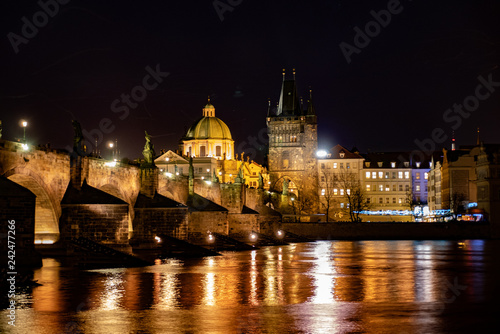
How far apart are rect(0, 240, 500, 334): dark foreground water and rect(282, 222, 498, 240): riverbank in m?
57.1

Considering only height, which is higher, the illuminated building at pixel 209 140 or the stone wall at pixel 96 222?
the illuminated building at pixel 209 140

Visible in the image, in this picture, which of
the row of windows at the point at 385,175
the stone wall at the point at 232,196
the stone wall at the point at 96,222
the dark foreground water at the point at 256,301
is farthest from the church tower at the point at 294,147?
the dark foreground water at the point at 256,301

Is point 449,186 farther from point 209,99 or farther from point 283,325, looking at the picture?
point 283,325

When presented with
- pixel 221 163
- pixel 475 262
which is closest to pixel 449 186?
pixel 221 163

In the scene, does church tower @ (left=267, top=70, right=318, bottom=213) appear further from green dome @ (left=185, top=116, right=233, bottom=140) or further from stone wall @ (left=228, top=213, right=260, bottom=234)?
stone wall @ (left=228, top=213, right=260, bottom=234)

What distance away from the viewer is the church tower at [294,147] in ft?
433

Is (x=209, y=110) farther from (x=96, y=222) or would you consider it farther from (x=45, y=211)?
(x=45, y=211)

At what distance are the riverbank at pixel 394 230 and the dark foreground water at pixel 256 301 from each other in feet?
187

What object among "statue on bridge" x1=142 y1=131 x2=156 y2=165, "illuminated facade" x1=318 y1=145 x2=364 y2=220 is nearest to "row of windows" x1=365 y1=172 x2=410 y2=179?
"illuminated facade" x1=318 y1=145 x2=364 y2=220

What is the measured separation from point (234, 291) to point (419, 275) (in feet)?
33.7

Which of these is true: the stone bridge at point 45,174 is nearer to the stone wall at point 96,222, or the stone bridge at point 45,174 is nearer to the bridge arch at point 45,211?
the bridge arch at point 45,211

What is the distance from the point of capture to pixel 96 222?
37.2m

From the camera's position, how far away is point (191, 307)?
62.1 feet

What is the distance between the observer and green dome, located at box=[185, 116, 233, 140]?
5463 inches
